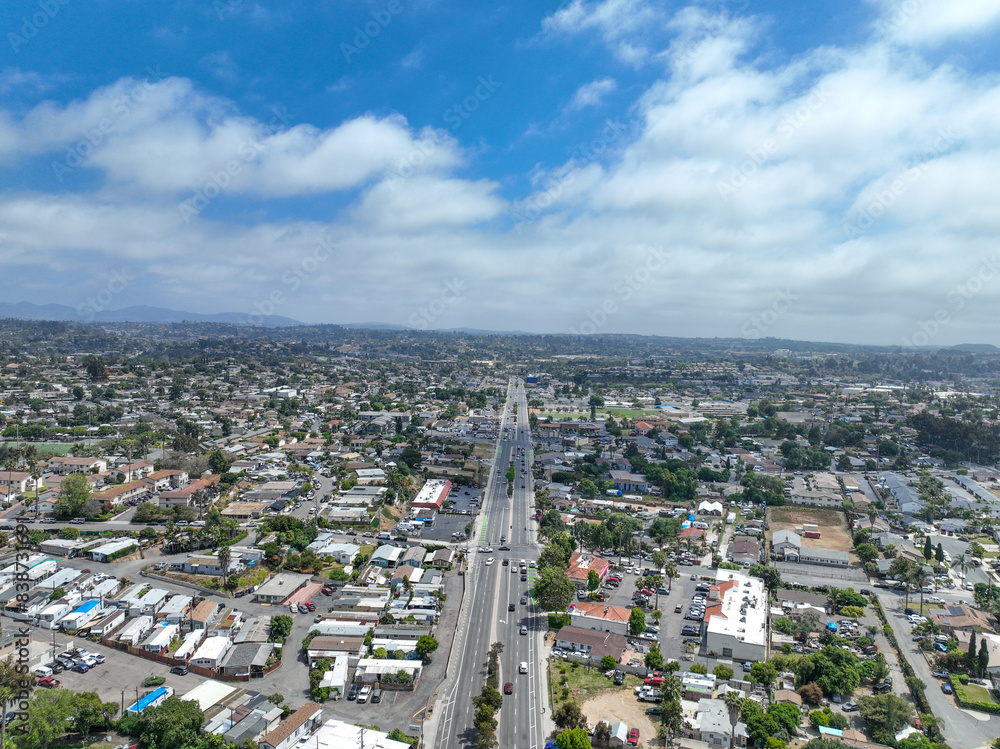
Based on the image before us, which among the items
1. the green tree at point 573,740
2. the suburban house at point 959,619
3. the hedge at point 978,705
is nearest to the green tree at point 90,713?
the green tree at point 573,740

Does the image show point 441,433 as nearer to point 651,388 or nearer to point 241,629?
point 241,629

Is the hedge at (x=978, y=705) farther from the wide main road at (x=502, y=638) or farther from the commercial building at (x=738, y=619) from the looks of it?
the wide main road at (x=502, y=638)

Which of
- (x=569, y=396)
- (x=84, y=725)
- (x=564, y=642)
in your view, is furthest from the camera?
(x=569, y=396)

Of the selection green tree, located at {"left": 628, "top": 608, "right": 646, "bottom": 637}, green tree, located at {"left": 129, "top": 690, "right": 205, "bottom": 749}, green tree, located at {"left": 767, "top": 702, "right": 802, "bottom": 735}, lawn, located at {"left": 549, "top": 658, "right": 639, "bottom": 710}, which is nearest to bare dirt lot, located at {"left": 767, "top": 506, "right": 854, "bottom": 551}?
green tree, located at {"left": 628, "top": 608, "right": 646, "bottom": 637}

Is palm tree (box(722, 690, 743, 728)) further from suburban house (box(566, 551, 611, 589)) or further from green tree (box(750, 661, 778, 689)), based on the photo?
suburban house (box(566, 551, 611, 589))

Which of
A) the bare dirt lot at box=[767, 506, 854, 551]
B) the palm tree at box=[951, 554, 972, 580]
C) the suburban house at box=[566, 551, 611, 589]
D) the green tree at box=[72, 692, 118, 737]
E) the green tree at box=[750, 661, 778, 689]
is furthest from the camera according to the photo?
the bare dirt lot at box=[767, 506, 854, 551]

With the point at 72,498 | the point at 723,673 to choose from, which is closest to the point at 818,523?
the point at 723,673

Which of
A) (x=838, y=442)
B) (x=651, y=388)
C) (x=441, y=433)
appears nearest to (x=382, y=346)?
(x=651, y=388)
